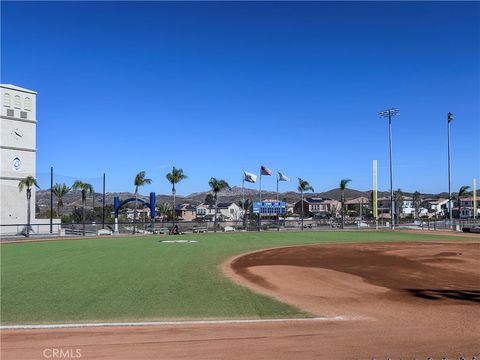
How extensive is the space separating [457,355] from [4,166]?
52.1 m

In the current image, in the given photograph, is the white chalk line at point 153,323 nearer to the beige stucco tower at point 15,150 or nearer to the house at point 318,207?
the beige stucco tower at point 15,150

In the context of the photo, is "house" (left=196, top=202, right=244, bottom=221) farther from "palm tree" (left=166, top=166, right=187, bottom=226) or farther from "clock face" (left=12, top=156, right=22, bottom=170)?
"clock face" (left=12, top=156, right=22, bottom=170)

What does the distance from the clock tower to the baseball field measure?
118 feet

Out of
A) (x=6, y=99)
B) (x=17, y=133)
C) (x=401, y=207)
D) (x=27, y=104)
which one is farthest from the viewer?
(x=401, y=207)

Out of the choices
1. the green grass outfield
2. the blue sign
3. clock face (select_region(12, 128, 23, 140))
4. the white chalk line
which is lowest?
the green grass outfield

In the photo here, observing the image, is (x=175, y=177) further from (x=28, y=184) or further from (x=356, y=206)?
(x=356, y=206)

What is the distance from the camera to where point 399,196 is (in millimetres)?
152000

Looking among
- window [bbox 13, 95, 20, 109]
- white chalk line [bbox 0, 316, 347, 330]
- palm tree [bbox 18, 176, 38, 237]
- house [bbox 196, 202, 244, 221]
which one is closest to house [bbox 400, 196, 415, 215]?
house [bbox 196, 202, 244, 221]

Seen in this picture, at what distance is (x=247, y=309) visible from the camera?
971 centimetres

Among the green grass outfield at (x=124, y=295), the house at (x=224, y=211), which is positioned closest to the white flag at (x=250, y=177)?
the green grass outfield at (x=124, y=295)

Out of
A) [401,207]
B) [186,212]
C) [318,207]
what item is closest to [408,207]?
[401,207]

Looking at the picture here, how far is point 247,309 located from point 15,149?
48.7m

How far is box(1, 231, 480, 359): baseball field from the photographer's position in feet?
22.9

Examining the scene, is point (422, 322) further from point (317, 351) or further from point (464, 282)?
point (464, 282)
